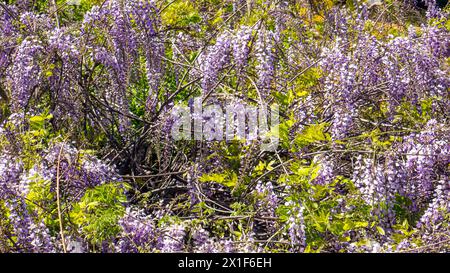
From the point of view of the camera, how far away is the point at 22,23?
18.0 feet

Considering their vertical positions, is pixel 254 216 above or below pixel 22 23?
below

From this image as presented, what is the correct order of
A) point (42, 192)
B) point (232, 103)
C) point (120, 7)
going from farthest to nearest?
point (120, 7) < point (232, 103) < point (42, 192)

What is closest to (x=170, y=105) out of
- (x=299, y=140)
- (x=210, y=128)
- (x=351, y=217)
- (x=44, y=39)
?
(x=210, y=128)

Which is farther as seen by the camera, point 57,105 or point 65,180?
point 57,105

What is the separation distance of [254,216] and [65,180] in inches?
48.5

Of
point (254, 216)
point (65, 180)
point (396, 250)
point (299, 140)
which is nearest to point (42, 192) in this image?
point (65, 180)

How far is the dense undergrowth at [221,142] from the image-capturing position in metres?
4.15

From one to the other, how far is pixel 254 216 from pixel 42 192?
1346 millimetres

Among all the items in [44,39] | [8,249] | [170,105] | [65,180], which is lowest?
[8,249]

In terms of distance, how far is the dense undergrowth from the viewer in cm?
415

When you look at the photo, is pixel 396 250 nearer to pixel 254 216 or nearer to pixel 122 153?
pixel 254 216

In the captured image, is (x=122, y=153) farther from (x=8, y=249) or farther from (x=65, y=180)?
(x=8, y=249)

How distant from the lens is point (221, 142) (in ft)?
17.1

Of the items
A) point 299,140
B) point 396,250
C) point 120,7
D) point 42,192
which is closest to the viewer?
point 396,250
